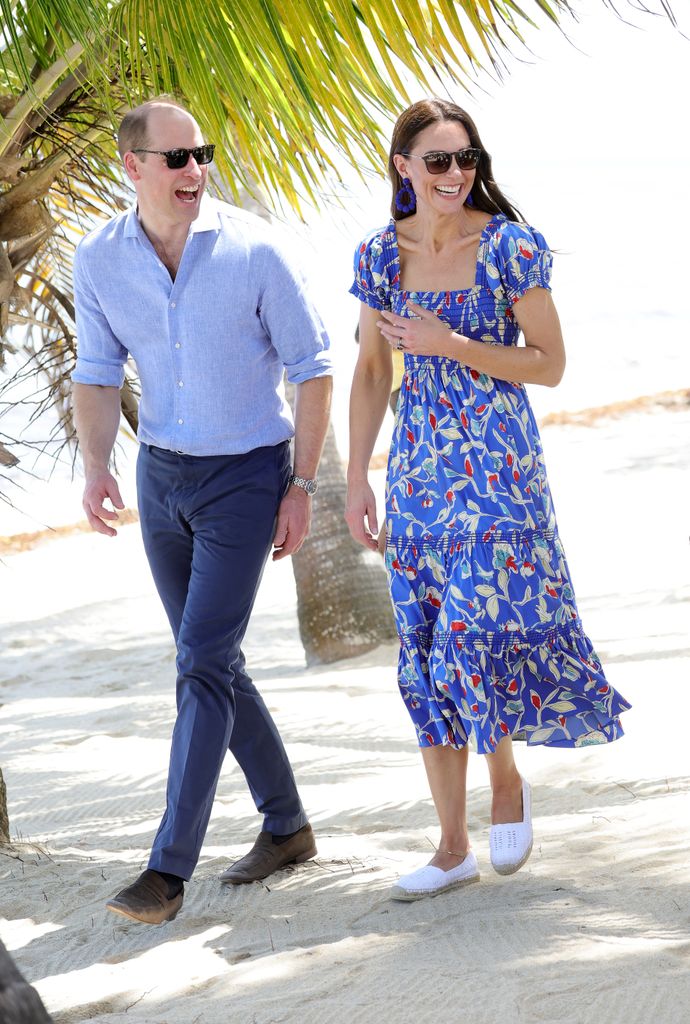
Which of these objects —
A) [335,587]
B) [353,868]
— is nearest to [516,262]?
[353,868]

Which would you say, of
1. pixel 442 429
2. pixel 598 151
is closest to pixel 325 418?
pixel 442 429

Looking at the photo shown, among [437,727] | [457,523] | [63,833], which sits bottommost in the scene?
[63,833]

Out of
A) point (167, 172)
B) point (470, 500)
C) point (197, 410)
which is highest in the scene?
point (167, 172)

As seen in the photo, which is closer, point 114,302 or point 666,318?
point 114,302

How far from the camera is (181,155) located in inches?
119

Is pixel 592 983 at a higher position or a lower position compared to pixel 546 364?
lower

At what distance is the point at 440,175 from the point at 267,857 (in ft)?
6.10

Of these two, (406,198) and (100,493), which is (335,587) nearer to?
(100,493)

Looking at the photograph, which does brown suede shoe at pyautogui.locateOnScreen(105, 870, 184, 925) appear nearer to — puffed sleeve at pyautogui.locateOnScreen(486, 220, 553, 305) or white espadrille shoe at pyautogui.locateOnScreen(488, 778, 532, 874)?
white espadrille shoe at pyautogui.locateOnScreen(488, 778, 532, 874)

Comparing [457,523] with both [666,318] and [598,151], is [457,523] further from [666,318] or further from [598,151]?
[598,151]

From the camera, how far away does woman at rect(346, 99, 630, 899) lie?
115 inches

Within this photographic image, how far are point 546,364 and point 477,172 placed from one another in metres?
0.53

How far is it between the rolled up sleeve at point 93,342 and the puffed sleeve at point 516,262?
41.2 inches

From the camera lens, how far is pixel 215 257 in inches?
122
